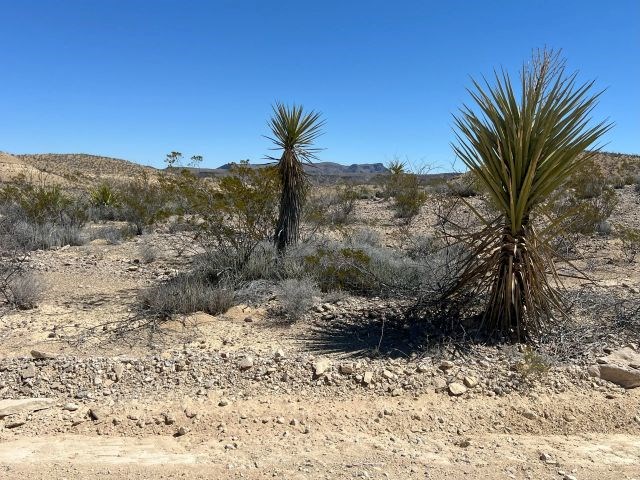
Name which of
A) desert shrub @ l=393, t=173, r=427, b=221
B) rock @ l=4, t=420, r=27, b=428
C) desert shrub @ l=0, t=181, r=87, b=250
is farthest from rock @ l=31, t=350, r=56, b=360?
desert shrub @ l=393, t=173, r=427, b=221

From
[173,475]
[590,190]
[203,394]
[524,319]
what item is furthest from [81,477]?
[590,190]

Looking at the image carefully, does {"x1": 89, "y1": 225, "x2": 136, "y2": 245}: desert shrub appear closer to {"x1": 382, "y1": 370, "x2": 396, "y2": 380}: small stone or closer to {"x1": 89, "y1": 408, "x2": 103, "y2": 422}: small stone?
{"x1": 89, "y1": 408, "x2": 103, "y2": 422}: small stone

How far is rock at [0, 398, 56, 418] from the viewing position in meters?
4.21

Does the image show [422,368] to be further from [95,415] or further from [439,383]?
[95,415]

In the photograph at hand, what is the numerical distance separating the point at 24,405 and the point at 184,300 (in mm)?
2335

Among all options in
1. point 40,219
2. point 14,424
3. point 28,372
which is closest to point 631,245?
point 28,372

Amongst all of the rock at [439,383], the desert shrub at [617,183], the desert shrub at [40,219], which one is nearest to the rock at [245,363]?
the rock at [439,383]

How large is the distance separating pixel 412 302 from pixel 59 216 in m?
10.4

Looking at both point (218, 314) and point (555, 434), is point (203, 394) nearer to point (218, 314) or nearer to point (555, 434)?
point (218, 314)

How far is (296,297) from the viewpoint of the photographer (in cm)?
657

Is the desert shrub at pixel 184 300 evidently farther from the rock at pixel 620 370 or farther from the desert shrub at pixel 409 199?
the desert shrub at pixel 409 199

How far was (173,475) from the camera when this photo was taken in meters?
3.42

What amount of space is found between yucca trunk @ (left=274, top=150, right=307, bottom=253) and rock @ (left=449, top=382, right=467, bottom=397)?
4901mm

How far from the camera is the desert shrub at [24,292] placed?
6.75 metres
